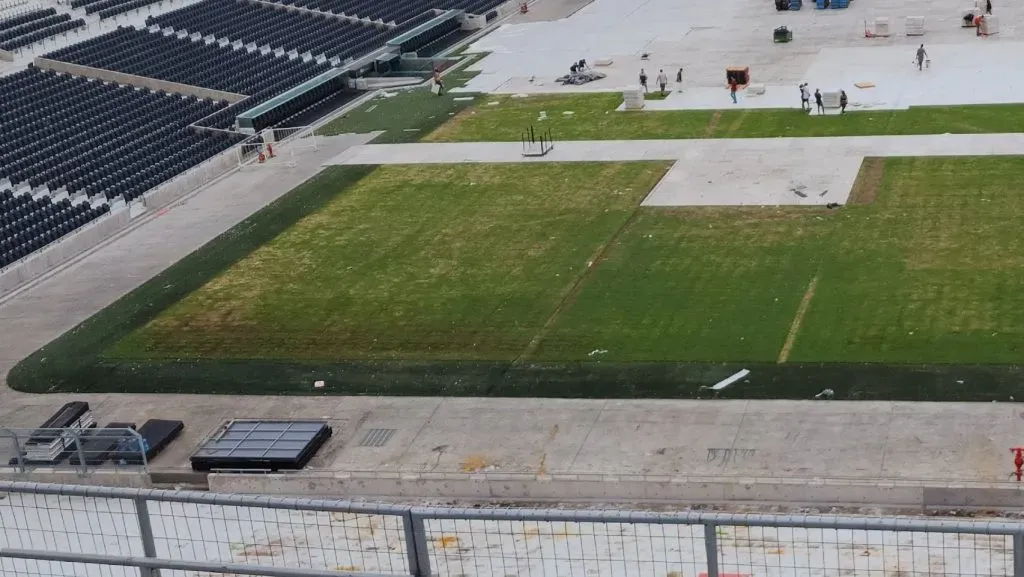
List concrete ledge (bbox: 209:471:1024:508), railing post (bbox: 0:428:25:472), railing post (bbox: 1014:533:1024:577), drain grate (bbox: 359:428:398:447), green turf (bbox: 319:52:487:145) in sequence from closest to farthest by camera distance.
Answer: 1. railing post (bbox: 1014:533:1024:577)
2. concrete ledge (bbox: 209:471:1024:508)
3. railing post (bbox: 0:428:25:472)
4. drain grate (bbox: 359:428:398:447)
5. green turf (bbox: 319:52:487:145)

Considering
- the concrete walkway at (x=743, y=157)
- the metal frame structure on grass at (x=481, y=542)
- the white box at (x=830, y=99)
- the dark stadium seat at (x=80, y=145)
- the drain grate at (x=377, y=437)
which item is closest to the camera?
the metal frame structure on grass at (x=481, y=542)

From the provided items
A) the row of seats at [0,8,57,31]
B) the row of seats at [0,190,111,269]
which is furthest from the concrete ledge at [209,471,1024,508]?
the row of seats at [0,8,57,31]

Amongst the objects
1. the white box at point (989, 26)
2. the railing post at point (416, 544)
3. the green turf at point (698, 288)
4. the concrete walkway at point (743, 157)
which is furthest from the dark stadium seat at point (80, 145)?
the railing post at point (416, 544)

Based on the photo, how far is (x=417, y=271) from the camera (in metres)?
37.4

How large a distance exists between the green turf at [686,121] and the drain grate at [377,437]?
2403cm

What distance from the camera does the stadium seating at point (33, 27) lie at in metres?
61.5

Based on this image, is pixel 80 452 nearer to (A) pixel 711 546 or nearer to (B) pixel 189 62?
(A) pixel 711 546

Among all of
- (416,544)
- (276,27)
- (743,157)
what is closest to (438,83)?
(276,27)

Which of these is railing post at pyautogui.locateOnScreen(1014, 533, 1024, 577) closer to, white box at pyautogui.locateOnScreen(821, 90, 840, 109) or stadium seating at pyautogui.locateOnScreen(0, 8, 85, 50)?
white box at pyautogui.locateOnScreen(821, 90, 840, 109)

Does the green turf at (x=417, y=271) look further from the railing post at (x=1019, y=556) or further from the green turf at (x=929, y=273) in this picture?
the railing post at (x=1019, y=556)

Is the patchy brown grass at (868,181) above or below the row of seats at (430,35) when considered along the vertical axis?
below

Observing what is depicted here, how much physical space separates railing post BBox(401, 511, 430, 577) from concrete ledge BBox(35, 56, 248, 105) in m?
49.5

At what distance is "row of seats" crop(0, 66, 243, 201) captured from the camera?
4812 cm

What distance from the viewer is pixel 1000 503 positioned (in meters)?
22.5
